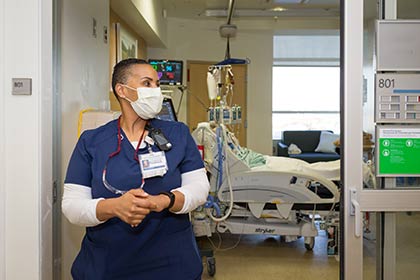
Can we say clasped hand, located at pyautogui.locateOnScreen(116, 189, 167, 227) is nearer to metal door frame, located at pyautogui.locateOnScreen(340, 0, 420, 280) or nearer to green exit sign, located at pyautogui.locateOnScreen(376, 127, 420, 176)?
metal door frame, located at pyautogui.locateOnScreen(340, 0, 420, 280)

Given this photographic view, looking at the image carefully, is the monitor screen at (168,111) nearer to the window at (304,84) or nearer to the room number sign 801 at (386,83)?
the room number sign 801 at (386,83)

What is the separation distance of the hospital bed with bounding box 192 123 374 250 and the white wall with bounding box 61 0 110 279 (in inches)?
42.5

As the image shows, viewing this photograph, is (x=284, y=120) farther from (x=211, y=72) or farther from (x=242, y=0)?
(x=211, y=72)

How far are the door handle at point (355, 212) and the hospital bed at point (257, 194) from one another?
1.95 metres

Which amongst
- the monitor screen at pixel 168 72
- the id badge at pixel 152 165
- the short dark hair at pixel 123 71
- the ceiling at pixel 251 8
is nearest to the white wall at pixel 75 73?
the monitor screen at pixel 168 72

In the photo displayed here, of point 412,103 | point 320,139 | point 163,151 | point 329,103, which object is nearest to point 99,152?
point 163,151

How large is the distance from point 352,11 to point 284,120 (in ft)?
22.9

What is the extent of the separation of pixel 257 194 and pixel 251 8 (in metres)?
4.34

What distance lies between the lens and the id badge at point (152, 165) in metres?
1.46

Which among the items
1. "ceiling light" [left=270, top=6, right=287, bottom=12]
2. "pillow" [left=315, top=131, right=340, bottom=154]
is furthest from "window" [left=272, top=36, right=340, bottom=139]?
"ceiling light" [left=270, top=6, right=287, bottom=12]

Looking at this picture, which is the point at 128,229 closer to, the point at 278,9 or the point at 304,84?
the point at 278,9

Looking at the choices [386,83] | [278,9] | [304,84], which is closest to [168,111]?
[386,83]

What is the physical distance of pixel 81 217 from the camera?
1.41 metres

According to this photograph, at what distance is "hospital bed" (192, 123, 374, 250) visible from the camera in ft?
11.8
